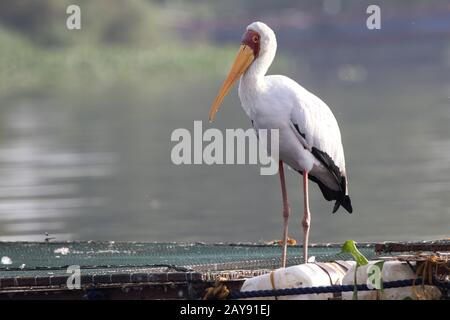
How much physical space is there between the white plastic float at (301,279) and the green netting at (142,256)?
89 centimetres

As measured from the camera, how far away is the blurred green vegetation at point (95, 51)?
149ft

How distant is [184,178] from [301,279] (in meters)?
11.8

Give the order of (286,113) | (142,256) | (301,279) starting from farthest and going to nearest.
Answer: (142,256)
(286,113)
(301,279)

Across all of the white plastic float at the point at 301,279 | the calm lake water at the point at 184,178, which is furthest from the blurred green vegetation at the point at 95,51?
the white plastic float at the point at 301,279

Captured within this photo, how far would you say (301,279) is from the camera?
24.8 ft

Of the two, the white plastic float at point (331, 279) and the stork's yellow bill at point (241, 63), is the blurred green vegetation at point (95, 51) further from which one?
the white plastic float at point (331, 279)

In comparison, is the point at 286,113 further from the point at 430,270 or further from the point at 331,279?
the point at 430,270

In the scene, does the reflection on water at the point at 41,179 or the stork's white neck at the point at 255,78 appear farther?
the reflection on water at the point at 41,179

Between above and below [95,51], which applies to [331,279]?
below

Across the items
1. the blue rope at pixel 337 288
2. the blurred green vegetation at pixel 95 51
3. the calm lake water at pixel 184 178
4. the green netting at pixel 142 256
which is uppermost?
the blurred green vegetation at pixel 95 51

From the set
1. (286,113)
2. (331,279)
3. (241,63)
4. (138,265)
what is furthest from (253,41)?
(331,279)

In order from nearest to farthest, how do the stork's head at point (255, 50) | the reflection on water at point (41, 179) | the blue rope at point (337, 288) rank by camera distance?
the blue rope at point (337, 288)
the stork's head at point (255, 50)
the reflection on water at point (41, 179)

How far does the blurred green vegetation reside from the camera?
1786 inches
